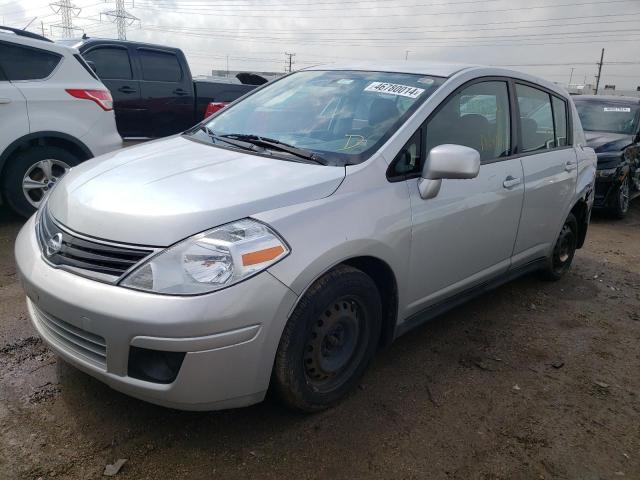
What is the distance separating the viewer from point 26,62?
5.26m

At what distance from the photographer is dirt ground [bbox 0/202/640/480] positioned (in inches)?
90.8

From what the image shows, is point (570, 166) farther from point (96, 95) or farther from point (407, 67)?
point (96, 95)

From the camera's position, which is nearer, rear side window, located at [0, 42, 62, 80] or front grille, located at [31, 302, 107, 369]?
front grille, located at [31, 302, 107, 369]

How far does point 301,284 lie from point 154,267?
23.7 inches

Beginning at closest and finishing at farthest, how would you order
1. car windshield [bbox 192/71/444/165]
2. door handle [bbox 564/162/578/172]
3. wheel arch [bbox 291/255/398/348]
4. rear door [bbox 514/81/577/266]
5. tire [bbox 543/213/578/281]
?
wheel arch [bbox 291/255/398/348] < car windshield [bbox 192/71/444/165] < rear door [bbox 514/81/577/266] < door handle [bbox 564/162/578/172] < tire [bbox 543/213/578/281]

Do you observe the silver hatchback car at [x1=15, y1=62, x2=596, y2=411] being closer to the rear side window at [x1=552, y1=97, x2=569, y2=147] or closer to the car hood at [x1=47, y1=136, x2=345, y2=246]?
the car hood at [x1=47, y1=136, x2=345, y2=246]

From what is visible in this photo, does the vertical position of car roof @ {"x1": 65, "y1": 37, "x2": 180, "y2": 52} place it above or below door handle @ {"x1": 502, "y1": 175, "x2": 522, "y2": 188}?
above

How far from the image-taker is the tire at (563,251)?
4.67 meters

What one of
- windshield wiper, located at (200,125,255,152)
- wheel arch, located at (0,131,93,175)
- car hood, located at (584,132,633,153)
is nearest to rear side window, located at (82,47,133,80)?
wheel arch, located at (0,131,93,175)

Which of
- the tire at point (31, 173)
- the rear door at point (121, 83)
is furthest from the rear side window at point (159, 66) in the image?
the tire at point (31, 173)

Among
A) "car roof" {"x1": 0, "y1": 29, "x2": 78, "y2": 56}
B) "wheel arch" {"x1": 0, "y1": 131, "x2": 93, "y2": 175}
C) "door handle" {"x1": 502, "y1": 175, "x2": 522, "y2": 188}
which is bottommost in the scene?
"wheel arch" {"x1": 0, "y1": 131, "x2": 93, "y2": 175}

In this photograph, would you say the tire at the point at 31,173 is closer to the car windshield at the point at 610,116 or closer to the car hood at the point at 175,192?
the car hood at the point at 175,192

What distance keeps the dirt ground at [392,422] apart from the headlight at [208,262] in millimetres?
788

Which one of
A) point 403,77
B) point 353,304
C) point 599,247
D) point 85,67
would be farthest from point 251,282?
point 599,247
